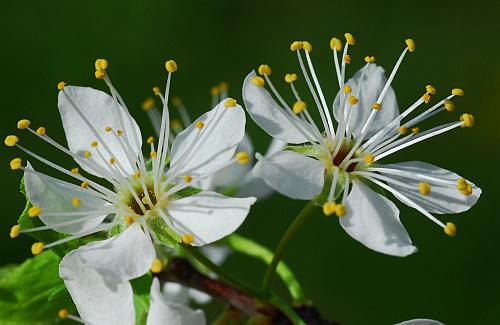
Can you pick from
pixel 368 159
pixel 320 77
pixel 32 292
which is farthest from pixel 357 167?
pixel 320 77

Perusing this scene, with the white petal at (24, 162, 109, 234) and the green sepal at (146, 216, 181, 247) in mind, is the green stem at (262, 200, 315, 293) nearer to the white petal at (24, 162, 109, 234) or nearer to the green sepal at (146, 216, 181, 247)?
the green sepal at (146, 216, 181, 247)

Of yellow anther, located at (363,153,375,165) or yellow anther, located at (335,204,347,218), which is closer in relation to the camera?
yellow anther, located at (335,204,347,218)

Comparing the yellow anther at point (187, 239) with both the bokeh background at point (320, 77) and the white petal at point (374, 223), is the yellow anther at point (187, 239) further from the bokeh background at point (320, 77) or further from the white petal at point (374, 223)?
the bokeh background at point (320, 77)

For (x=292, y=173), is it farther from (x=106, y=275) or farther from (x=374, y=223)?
(x=106, y=275)

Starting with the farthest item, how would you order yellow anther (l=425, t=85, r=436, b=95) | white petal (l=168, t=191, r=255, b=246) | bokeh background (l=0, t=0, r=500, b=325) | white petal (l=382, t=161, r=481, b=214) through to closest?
bokeh background (l=0, t=0, r=500, b=325), yellow anther (l=425, t=85, r=436, b=95), white petal (l=382, t=161, r=481, b=214), white petal (l=168, t=191, r=255, b=246)

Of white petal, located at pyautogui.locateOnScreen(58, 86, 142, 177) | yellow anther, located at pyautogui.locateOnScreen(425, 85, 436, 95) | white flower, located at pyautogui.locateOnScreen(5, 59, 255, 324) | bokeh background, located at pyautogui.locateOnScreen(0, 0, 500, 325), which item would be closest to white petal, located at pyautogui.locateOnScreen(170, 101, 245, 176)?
white flower, located at pyautogui.locateOnScreen(5, 59, 255, 324)

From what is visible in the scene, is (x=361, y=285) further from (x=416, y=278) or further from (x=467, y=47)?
(x=467, y=47)

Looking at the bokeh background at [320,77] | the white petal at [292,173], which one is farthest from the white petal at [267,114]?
the bokeh background at [320,77]
